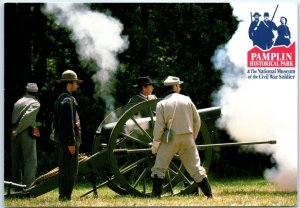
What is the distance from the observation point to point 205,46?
1216 centimetres

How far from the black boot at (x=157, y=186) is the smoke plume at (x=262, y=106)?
1.84 meters

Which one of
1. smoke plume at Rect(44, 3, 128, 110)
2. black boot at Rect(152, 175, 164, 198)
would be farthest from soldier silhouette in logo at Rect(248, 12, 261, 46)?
smoke plume at Rect(44, 3, 128, 110)

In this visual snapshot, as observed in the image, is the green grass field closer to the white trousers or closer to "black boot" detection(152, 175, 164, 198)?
"black boot" detection(152, 175, 164, 198)

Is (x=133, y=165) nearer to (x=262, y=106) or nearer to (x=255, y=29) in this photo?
(x=262, y=106)

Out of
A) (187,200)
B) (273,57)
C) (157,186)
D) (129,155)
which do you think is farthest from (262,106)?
(157,186)

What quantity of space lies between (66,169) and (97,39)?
3682mm

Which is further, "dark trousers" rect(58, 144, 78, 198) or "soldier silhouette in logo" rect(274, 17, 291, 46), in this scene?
"soldier silhouette in logo" rect(274, 17, 291, 46)

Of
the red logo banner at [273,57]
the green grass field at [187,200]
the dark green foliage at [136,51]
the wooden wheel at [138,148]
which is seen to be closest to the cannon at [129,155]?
the wooden wheel at [138,148]

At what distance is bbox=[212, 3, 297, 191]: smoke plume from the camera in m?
9.84

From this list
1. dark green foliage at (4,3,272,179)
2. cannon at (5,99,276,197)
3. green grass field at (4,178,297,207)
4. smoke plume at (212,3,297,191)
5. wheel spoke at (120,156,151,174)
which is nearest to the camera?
green grass field at (4,178,297,207)

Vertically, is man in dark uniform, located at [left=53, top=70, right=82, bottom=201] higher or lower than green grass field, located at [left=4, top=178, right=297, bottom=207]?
higher

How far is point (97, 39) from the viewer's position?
39.9 feet

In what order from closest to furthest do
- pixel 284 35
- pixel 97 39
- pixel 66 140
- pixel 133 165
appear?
pixel 66 140, pixel 133 165, pixel 284 35, pixel 97 39

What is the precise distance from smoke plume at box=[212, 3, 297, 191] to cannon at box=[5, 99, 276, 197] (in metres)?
0.56
